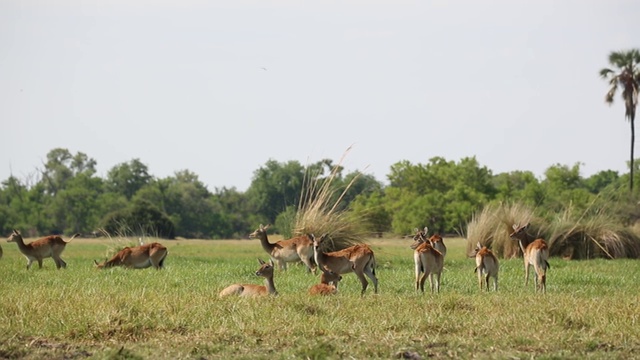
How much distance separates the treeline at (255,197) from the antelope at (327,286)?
23.6 m

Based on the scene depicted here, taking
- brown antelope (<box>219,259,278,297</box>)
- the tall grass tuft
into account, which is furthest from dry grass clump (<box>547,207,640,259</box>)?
brown antelope (<box>219,259,278,297</box>)

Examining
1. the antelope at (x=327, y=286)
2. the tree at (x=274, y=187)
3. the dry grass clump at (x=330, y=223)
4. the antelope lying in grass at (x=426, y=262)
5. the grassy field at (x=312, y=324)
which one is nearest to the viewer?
the grassy field at (x=312, y=324)

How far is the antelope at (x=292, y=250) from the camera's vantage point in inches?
741

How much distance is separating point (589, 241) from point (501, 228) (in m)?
2.85

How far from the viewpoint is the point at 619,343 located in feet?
30.7

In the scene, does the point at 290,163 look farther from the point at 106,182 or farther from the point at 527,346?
the point at 527,346

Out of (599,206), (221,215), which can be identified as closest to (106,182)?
(221,215)

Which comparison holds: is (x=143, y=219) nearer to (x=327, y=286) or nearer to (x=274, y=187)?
(x=274, y=187)

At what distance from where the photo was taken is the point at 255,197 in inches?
3214

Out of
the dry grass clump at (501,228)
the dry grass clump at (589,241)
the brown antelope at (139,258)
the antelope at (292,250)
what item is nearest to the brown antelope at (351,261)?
the antelope at (292,250)

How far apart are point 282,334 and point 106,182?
80188mm

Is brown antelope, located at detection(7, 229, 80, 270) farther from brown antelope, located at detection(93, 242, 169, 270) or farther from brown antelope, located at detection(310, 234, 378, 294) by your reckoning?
brown antelope, located at detection(310, 234, 378, 294)

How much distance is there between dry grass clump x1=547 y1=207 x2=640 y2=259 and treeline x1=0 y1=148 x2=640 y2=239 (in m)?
7.61

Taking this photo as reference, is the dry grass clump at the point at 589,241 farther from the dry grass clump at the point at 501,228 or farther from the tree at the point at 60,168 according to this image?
the tree at the point at 60,168
